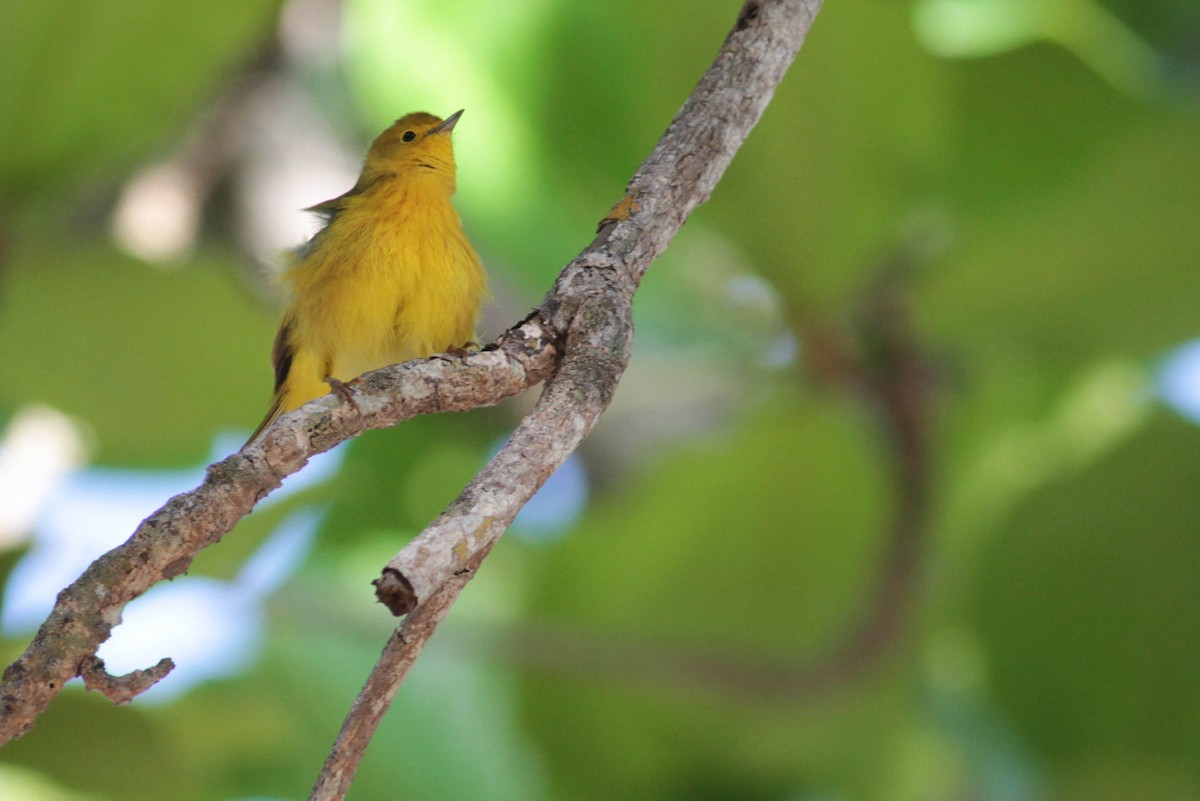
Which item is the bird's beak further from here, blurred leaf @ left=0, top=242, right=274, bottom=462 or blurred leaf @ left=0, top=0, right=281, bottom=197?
blurred leaf @ left=0, top=242, right=274, bottom=462

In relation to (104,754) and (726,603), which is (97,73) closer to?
(104,754)

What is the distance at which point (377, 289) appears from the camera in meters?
2.37

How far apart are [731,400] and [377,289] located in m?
1.43

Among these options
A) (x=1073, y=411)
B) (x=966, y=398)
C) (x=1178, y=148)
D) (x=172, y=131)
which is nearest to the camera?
(x=1178, y=148)

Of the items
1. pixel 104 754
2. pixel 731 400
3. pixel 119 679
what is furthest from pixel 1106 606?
pixel 119 679

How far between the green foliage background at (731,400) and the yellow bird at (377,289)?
1.48 ft

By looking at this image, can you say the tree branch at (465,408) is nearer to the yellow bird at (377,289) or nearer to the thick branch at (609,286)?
the thick branch at (609,286)

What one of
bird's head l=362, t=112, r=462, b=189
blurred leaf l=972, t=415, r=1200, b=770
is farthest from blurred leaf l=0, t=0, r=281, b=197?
blurred leaf l=972, t=415, r=1200, b=770

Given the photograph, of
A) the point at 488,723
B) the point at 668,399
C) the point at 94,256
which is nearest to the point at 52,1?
the point at 94,256

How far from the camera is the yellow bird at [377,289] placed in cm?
237

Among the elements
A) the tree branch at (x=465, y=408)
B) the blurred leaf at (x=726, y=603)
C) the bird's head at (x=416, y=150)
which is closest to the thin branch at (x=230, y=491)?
the tree branch at (x=465, y=408)

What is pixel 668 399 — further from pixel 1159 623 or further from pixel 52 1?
pixel 52 1

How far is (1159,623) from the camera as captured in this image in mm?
3180

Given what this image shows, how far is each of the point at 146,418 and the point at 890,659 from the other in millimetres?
1836
